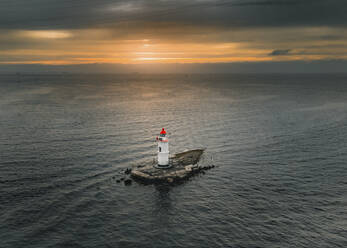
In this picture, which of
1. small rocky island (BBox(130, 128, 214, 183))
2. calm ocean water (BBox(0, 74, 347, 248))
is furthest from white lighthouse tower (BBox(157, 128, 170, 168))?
calm ocean water (BBox(0, 74, 347, 248))

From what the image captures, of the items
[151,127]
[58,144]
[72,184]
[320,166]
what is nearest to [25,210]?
[72,184]

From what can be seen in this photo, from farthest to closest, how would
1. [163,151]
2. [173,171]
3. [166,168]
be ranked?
[163,151] → [166,168] → [173,171]

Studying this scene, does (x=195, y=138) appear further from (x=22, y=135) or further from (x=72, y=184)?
(x=22, y=135)

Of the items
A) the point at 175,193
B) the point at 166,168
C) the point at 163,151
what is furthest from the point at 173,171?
the point at 175,193

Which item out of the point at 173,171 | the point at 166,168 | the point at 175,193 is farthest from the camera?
the point at 166,168

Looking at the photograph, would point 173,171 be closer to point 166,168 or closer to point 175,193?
point 166,168

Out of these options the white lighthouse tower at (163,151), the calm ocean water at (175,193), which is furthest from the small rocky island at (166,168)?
the calm ocean water at (175,193)

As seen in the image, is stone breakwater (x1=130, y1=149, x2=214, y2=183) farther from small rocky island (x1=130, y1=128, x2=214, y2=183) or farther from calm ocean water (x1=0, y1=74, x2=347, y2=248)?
calm ocean water (x1=0, y1=74, x2=347, y2=248)

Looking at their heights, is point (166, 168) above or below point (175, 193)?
above
